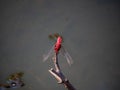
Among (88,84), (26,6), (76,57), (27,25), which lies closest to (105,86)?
(88,84)

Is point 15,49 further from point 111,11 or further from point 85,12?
point 111,11


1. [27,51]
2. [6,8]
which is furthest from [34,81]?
[6,8]

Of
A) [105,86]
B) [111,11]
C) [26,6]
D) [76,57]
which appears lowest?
[105,86]

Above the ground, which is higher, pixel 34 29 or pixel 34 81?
pixel 34 29

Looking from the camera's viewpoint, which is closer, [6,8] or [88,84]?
[88,84]

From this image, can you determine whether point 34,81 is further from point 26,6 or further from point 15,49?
point 26,6

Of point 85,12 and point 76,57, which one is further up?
point 85,12
